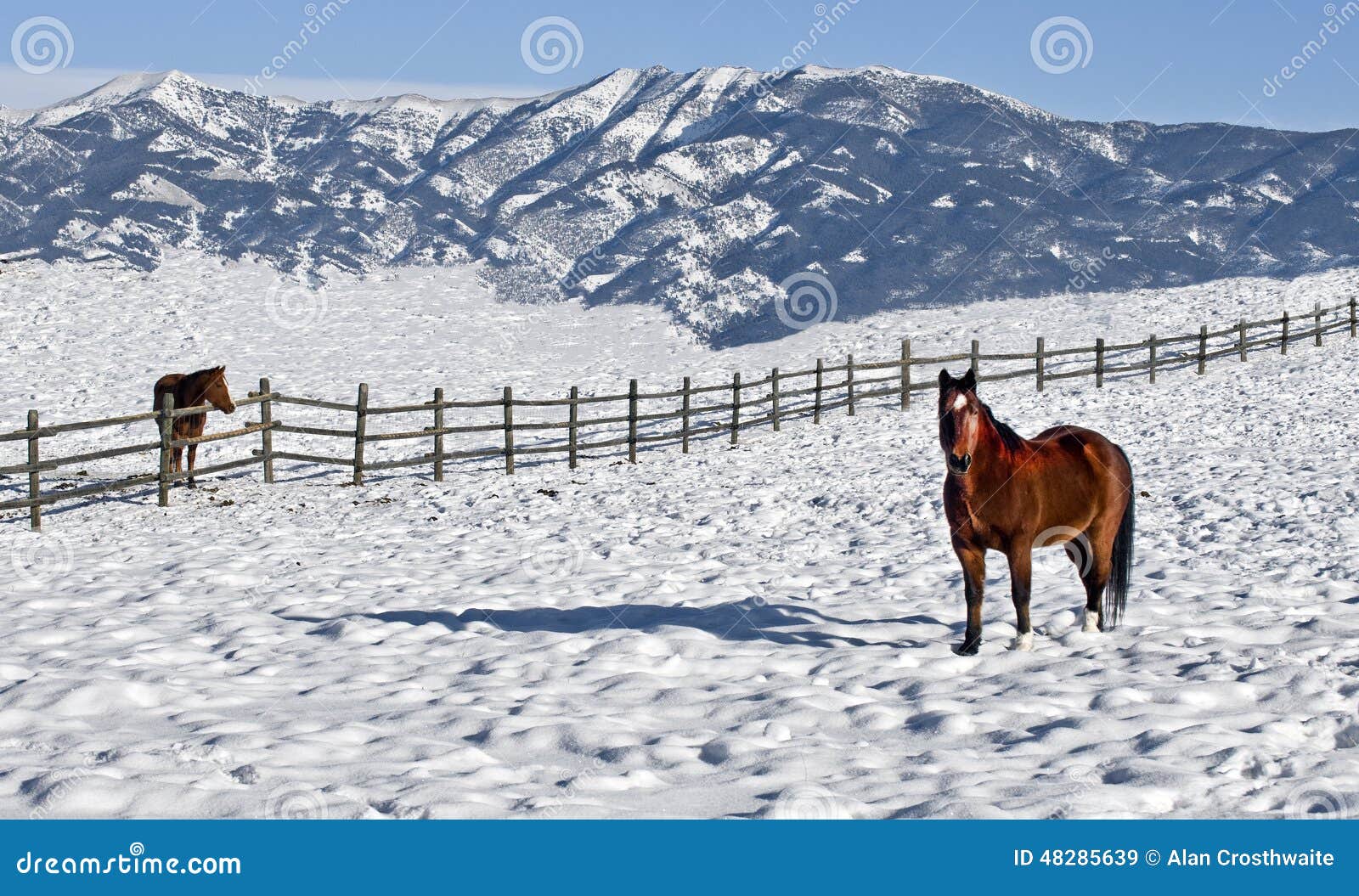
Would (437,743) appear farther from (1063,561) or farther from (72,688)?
(1063,561)

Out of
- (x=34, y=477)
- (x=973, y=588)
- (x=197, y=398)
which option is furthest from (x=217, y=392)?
(x=973, y=588)

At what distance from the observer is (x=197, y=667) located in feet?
19.6

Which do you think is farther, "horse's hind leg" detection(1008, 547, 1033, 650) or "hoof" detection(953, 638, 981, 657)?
"hoof" detection(953, 638, 981, 657)

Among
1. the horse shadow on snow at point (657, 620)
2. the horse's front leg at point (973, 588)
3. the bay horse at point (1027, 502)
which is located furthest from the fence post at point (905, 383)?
the horse's front leg at point (973, 588)

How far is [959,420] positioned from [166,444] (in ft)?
34.1

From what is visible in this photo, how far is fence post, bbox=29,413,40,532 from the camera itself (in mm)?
11281

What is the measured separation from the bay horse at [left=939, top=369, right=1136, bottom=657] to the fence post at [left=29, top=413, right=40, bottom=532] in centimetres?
975

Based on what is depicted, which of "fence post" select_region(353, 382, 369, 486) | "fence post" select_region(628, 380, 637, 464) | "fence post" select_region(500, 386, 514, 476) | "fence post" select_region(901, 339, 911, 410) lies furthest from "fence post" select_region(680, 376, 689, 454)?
"fence post" select_region(353, 382, 369, 486)

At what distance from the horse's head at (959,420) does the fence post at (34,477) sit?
9805mm

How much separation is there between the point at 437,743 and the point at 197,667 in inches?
86.1

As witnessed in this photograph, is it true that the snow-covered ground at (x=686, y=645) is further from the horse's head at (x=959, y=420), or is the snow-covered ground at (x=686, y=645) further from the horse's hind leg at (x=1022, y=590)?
the horse's head at (x=959, y=420)

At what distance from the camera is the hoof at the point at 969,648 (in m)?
5.98

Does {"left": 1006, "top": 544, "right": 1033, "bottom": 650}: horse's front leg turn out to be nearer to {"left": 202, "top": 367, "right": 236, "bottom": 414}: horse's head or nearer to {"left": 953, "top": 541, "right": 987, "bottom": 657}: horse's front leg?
{"left": 953, "top": 541, "right": 987, "bottom": 657}: horse's front leg

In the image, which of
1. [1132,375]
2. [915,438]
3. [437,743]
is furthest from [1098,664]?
[1132,375]
